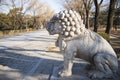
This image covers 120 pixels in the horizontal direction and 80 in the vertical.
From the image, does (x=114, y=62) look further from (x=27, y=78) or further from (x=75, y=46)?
(x=27, y=78)

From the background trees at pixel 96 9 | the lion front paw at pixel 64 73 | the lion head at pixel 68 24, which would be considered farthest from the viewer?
the background trees at pixel 96 9

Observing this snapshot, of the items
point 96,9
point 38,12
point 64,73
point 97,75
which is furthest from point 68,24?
point 38,12

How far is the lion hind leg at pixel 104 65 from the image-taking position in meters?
5.76

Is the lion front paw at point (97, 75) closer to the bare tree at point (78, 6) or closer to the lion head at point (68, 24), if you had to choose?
the lion head at point (68, 24)

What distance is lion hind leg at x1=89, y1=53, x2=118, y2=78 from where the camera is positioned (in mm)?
5758

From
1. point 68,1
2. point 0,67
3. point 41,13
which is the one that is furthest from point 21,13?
point 0,67

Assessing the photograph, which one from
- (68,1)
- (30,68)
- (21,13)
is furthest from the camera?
Result: (21,13)

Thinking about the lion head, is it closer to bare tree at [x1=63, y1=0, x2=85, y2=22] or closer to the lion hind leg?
the lion hind leg

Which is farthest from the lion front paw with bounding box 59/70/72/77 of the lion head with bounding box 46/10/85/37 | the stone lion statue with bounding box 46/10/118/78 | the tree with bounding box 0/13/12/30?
the tree with bounding box 0/13/12/30

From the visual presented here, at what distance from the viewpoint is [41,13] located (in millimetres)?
88250

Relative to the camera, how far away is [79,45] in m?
5.92

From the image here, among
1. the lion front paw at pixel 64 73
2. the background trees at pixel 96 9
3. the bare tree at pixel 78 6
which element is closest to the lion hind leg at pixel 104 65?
the lion front paw at pixel 64 73

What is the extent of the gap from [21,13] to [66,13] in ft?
185

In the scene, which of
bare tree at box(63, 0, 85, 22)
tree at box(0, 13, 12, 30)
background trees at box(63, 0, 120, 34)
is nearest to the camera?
background trees at box(63, 0, 120, 34)
